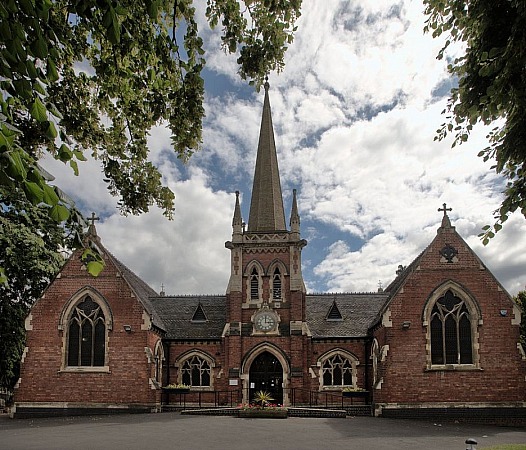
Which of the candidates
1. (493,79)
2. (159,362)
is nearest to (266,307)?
(159,362)

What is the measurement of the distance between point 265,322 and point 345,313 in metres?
5.29

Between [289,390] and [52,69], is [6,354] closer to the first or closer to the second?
[289,390]

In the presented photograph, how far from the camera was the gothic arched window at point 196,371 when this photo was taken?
30812 mm

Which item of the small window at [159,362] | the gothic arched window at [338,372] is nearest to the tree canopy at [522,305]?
the gothic arched window at [338,372]

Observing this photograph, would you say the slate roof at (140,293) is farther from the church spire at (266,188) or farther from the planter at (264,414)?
the church spire at (266,188)

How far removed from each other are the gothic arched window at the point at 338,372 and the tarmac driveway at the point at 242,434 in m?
6.31

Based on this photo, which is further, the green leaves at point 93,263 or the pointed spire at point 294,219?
the pointed spire at point 294,219

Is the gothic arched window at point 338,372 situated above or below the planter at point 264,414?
above

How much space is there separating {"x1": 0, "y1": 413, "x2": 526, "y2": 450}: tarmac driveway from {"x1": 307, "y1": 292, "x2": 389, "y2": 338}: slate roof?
774cm

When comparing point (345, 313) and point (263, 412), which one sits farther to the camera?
point (345, 313)

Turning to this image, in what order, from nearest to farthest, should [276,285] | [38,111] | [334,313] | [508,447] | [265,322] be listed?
[38,111]
[508,447]
[265,322]
[276,285]
[334,313]

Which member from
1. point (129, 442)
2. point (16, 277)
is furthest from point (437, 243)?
point (16, 277)

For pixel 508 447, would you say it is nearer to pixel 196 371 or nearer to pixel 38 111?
pixel 38 111

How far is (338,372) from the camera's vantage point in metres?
30.4
